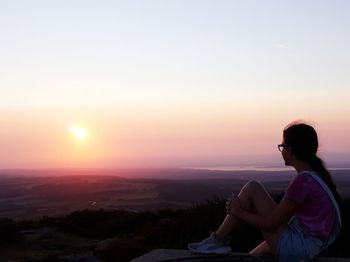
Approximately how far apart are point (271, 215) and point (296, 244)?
→ 1.14 feet

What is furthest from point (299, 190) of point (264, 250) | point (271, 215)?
point (264, 250)

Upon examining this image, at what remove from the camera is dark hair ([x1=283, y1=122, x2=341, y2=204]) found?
5.12 metres

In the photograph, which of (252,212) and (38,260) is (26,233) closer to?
(38,260)

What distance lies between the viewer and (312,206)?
16.8ft

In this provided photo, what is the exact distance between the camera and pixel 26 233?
13539 millimetres

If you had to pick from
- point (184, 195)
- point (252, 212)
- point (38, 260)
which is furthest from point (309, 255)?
point (184, 195)

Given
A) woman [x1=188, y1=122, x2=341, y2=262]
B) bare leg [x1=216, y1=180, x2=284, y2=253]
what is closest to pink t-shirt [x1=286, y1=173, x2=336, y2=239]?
woman [x1=188, y1=122, x2=341, y2=262]

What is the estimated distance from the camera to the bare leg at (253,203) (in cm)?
538

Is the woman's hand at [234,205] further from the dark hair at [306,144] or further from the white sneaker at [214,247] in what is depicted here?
the dark hair at [306,144]

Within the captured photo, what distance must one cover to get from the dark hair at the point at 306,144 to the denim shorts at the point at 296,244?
47 cm

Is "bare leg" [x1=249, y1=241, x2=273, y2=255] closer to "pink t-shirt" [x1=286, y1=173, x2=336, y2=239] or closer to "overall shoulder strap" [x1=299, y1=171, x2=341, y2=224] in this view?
"pink t-shirt" [x1=286, y1=173, x2=336, y2=239]

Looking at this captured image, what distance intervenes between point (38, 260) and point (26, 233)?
433 cm

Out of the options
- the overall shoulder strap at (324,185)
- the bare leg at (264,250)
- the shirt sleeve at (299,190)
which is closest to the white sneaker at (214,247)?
the bare leg at (264,250)

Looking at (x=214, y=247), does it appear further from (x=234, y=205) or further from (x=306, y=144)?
(x=306, y=144)
